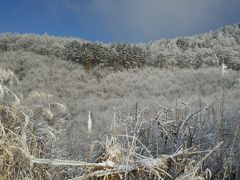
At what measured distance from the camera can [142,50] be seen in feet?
141

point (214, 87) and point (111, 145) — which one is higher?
point (214, 87)

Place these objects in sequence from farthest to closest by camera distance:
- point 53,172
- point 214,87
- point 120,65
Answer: point 120,65, point 214,87, point 53,172

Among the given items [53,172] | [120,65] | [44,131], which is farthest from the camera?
[120,65]

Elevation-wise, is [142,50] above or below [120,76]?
above

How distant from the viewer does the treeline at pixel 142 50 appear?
4122 centimetres

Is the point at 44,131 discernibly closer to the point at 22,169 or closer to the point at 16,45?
the point at 22,169

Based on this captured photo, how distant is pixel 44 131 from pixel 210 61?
130 ft

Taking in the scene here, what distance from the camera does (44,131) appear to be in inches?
151

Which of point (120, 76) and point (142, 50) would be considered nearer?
point (120, 76)

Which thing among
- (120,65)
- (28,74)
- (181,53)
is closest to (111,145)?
(28,74)

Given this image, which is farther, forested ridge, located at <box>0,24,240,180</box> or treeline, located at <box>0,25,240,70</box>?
treeline, located at <box>0,25,240,70</box>

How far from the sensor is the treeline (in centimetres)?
4122

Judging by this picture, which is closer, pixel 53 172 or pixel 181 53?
pixel 53 172

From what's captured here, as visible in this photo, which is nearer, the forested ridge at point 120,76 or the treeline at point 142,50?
the forested ridge at point 120,76
